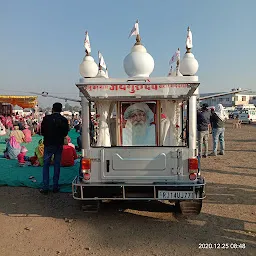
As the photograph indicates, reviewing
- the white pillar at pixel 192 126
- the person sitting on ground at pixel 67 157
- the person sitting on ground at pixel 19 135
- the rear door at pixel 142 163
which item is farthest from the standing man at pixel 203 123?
the person sitting on ground at pixel 19 135

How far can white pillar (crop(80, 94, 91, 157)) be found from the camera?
16.3 feet

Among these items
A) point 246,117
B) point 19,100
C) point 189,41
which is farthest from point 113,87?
point 246,117

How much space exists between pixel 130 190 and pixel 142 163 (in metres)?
0.47

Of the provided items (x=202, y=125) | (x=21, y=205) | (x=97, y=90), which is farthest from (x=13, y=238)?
(x=202, y=125)

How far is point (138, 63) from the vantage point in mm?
5316

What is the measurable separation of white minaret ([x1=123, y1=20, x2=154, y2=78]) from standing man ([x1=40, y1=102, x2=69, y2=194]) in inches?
80.0

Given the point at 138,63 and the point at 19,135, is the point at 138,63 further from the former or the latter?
the point at 19,135

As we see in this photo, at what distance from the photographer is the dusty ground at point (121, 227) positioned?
13.1 ft

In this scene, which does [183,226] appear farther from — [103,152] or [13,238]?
[13,238]

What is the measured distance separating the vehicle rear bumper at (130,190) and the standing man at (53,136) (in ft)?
6.47

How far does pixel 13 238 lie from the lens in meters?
4.37

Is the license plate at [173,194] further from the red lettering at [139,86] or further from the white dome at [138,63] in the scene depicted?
the white dome at [138,63]

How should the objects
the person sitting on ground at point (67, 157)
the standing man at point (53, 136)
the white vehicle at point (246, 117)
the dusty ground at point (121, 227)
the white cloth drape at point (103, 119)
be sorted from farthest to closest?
the white vehicle at point (246, 117), the person sitting on ground at point (67, 157), the standing man at point (53, 136), the white cloth drape at point (103, 119), the dusty ground at point (121, 227)

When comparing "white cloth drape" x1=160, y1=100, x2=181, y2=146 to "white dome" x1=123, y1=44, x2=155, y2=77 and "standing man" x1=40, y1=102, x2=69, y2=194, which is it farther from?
"standing man" x1=40, y1=102, x2=69, y2=194
